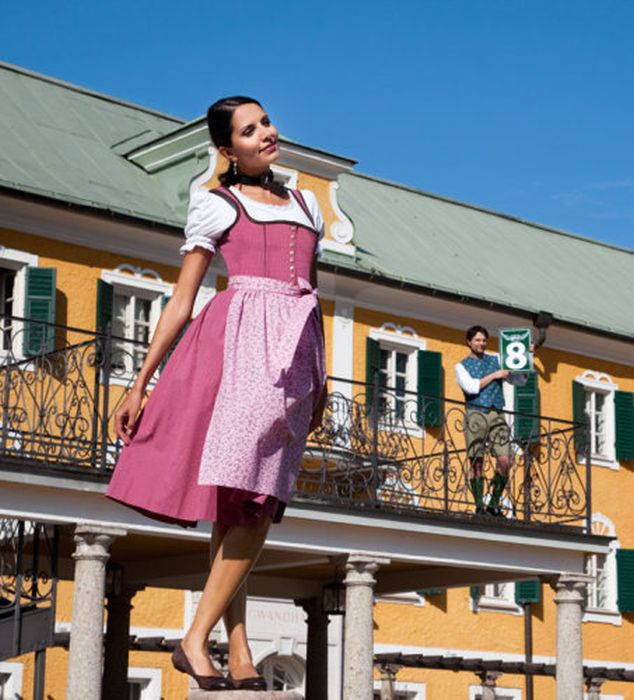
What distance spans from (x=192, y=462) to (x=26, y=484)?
9.72 m

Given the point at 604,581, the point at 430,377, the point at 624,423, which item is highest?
the point at 430,377

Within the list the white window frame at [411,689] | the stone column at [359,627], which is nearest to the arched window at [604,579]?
the white window frame at [411,689]

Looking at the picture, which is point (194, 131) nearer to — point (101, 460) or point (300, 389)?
point (101, 460)

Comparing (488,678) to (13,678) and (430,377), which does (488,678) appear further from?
(13,678)

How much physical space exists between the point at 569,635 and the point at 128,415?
13.9 metres

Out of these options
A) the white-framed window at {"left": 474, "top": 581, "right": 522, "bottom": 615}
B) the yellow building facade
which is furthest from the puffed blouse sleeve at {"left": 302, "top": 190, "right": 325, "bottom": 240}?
the white-framed window at {"left": 474, "top": 581, "right": 522, "bottom": 615}

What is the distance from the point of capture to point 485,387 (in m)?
16.3

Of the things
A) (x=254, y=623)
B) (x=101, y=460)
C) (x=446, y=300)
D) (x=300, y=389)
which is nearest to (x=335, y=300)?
(x=446, y=300)

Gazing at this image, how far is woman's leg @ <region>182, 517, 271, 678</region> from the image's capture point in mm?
4754

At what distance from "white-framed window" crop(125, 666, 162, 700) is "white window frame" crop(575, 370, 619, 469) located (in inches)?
383

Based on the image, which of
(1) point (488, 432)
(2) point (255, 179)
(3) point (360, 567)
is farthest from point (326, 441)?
(2) point (255, 179)

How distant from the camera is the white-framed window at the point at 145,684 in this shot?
73.2 ft

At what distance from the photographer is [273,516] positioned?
15.9 ft

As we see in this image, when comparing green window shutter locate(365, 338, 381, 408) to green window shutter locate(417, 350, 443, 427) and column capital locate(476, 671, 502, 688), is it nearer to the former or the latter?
green window shutter locate(417, 350, 443, 427)
